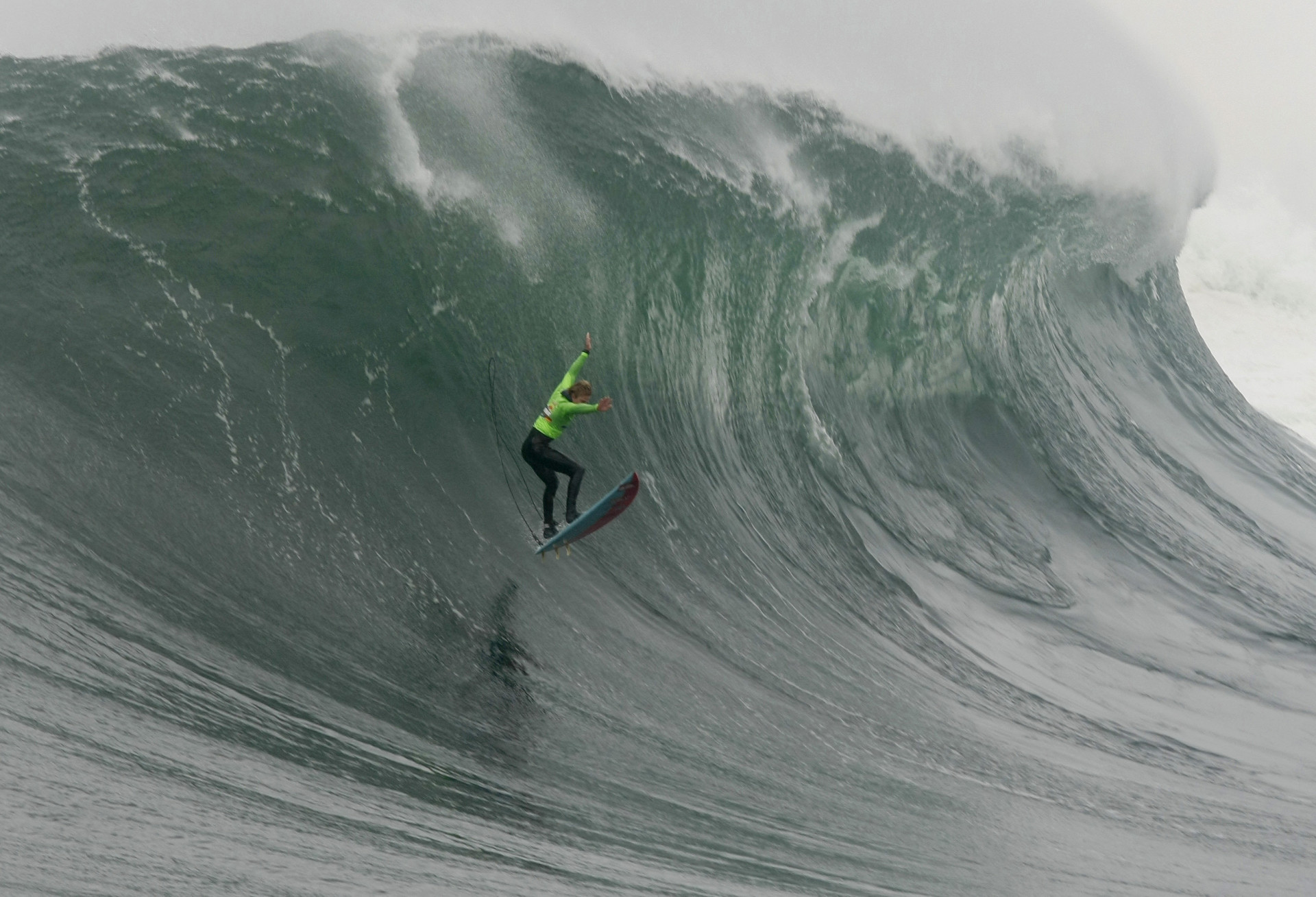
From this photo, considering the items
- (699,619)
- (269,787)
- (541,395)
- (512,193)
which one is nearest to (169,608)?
(269,787)

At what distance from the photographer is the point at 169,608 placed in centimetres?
443

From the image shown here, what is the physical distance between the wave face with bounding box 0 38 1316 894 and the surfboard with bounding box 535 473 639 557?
233mm

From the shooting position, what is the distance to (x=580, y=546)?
677 cm

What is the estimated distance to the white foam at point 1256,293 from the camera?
25.7 meters

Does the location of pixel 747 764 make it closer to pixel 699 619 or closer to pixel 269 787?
pixel 699 619

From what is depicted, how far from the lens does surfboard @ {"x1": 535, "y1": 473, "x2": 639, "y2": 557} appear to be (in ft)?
20.5

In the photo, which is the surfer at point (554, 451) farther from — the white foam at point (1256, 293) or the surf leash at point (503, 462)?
the white foam at point (1256, 293)

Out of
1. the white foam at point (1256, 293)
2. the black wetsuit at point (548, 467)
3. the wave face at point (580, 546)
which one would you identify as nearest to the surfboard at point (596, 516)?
the black wetsuit at point (548, 467)

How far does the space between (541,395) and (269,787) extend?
4.64 m

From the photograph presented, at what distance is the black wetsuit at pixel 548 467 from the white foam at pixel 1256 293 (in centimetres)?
2086

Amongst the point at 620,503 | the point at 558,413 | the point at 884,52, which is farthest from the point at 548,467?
the point at 884,52

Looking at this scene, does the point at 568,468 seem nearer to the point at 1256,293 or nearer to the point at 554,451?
the point at 554,451

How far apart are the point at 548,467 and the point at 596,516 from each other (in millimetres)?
389

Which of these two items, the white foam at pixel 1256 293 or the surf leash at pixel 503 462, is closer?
the surf leash at pixel 503 462
